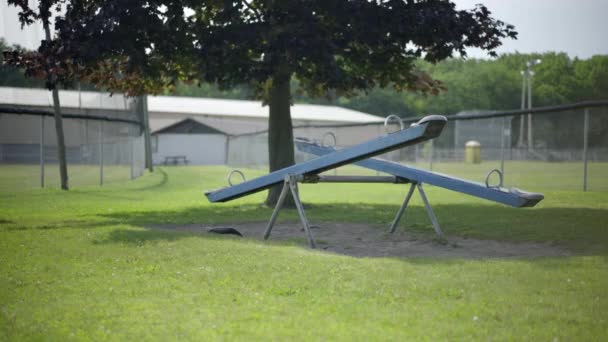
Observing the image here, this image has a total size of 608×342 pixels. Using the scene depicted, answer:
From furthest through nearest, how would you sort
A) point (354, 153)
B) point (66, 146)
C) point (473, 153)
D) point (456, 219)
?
point (473, 153), point (66, 146), point (456, 219), point (354, 153)

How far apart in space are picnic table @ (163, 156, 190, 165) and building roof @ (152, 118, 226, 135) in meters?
2.93

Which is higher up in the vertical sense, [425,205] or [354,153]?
[354,153]

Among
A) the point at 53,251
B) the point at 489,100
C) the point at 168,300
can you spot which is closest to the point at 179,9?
the point at 53,251

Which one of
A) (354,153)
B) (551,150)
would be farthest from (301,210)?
(551,150)

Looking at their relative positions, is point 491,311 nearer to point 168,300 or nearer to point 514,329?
point 514,329

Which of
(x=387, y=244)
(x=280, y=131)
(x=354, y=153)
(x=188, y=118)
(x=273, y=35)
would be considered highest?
(x=273, y=35)

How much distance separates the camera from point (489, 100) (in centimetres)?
8869

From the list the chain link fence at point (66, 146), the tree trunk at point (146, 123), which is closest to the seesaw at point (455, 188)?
the chain link fence at point (66, 146)

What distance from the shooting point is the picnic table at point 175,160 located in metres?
57.8

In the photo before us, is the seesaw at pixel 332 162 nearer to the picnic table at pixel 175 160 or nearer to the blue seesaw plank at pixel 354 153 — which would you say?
the blue seesaw plank at pixel 354 153

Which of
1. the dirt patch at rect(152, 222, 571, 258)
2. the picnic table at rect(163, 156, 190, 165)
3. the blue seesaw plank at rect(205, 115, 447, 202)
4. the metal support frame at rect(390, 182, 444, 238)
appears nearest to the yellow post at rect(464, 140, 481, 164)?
the picnic table at rect(163, 156, 190, 165)

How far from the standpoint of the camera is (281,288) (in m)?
6.32

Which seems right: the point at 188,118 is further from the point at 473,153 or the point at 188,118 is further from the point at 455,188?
the point at 455,188

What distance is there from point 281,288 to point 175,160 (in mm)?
52600
